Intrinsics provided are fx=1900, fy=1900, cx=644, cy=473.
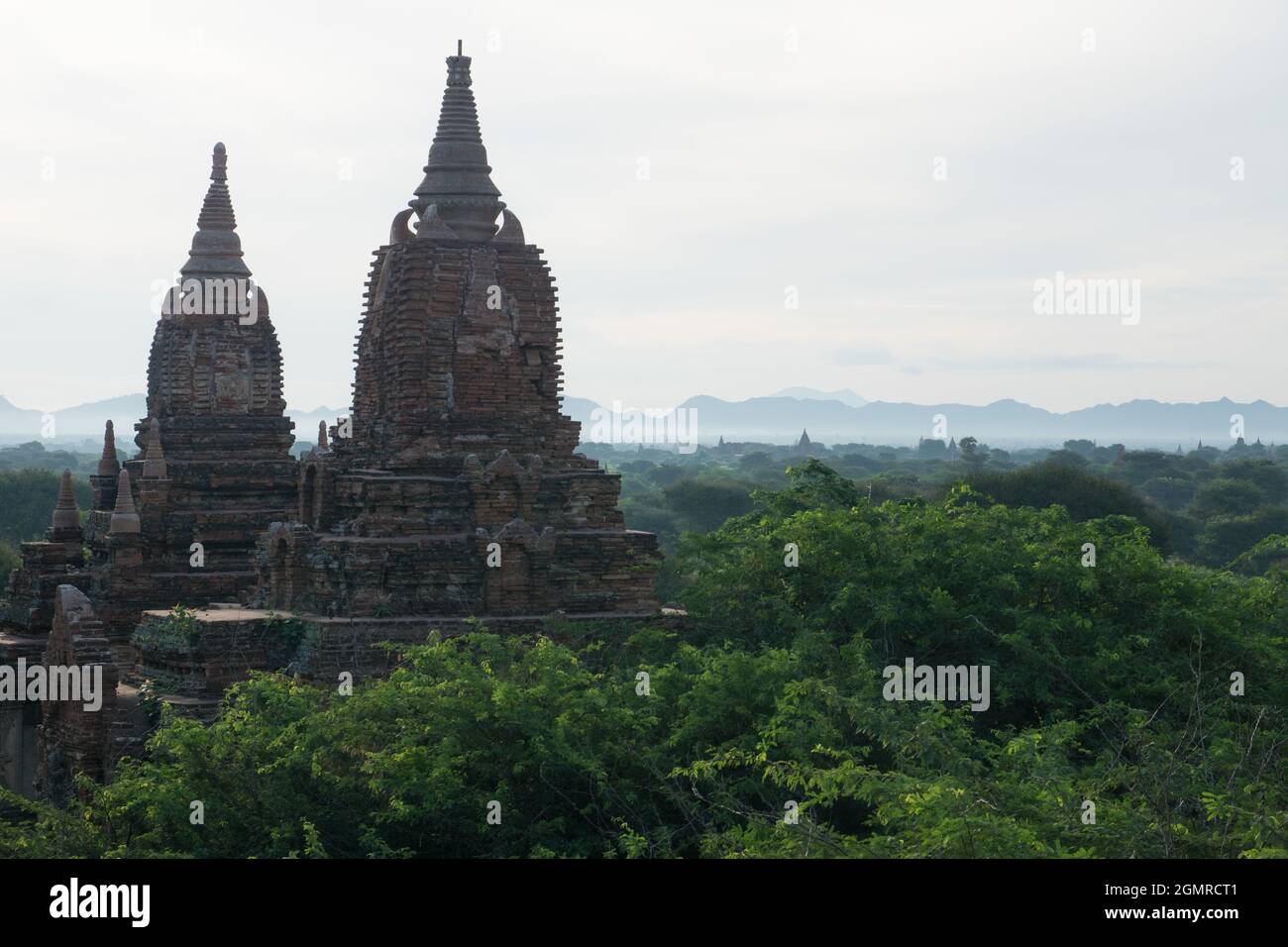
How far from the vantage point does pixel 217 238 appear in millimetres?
41125

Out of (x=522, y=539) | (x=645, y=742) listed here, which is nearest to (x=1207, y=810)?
(x=645, y=742)

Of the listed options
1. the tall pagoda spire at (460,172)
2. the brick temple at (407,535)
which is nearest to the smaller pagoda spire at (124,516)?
the brick temple at (407,535)

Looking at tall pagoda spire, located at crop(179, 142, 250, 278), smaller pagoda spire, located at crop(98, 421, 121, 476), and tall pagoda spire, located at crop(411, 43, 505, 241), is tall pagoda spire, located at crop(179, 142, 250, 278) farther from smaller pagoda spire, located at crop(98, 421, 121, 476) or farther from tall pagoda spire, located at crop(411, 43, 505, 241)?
tall pagoda spire, located at crop(411, 43, 505, 241)

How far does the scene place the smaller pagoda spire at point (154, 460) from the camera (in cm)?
3725

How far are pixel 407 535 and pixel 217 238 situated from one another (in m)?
15.2

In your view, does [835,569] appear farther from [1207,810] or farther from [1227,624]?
[1207,810]

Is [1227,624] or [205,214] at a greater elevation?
[205,214]

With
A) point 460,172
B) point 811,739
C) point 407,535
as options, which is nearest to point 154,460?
point 460,172

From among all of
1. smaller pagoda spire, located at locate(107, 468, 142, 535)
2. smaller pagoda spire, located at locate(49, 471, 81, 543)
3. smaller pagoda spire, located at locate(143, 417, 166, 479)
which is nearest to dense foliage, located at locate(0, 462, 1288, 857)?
smaller pagoda spire, located at locate(107, 468, 142, 535)

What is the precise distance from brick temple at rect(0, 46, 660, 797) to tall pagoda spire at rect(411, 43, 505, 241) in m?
0.03

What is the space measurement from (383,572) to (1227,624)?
12092 millimetres

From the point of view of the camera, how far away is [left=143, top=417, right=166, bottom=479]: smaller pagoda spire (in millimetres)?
37250

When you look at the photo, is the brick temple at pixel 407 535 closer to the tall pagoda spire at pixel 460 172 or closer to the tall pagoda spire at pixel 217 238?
the tall pagoda spire at pixel 460 172
